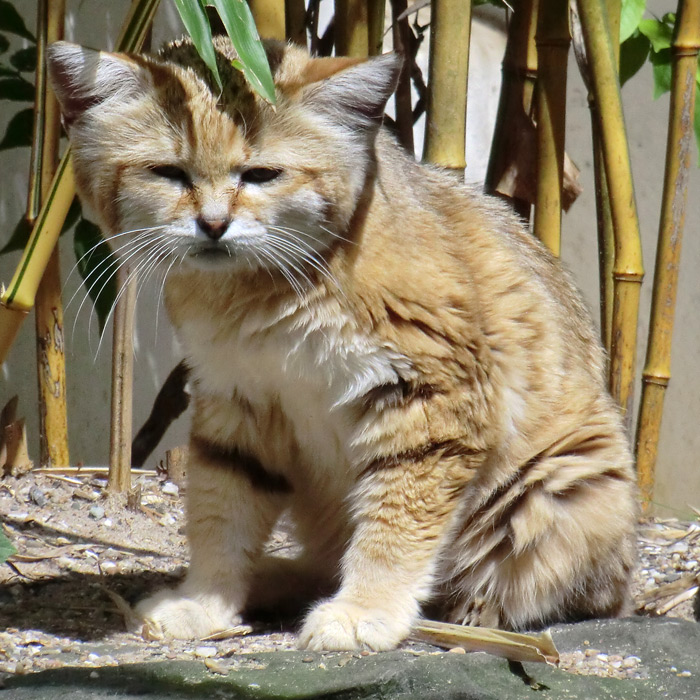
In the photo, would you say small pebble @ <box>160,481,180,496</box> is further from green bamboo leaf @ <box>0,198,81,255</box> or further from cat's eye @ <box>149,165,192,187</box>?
cat's eye @ <box>149,165,192,187</box>

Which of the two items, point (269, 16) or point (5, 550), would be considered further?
point (269, 16)

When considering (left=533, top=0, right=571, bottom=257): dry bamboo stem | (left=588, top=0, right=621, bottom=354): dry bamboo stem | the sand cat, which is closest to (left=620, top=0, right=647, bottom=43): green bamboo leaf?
(left=588, top=0, right=621, bottom=354): dry bamboo stem

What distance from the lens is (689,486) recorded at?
523cm

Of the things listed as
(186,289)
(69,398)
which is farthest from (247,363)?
(69,398)

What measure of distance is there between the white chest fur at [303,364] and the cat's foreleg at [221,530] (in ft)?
0.65

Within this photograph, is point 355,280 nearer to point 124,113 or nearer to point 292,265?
point 292,265

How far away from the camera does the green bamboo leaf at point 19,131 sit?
334 centimetres

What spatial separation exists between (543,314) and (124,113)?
107cm

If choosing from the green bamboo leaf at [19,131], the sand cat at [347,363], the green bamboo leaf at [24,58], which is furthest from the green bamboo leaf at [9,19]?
the sand cat at [347,363]

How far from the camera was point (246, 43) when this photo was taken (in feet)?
5.86

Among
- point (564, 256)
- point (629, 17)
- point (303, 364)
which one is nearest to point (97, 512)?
point (303, 364)

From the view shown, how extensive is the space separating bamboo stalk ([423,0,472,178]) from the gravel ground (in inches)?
49.6

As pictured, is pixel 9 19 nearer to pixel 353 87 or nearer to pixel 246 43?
pixel 353 87

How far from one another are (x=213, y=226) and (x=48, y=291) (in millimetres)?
1407
